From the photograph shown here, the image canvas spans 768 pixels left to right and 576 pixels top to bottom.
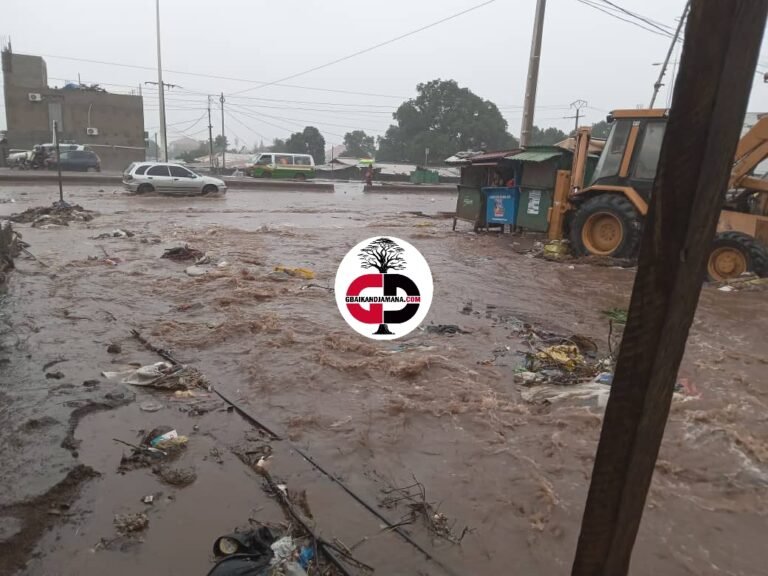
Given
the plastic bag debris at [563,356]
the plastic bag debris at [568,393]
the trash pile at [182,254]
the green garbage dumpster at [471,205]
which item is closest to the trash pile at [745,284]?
the plastic bag debris at [563,356]

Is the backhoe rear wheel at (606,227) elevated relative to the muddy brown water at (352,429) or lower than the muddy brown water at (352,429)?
elevated

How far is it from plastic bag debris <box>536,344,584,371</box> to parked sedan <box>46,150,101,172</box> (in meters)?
31.0

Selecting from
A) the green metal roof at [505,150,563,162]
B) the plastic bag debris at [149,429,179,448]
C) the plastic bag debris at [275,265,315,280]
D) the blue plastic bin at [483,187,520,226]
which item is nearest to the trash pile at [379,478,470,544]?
the plastic bag debris at [149,429,179,448]

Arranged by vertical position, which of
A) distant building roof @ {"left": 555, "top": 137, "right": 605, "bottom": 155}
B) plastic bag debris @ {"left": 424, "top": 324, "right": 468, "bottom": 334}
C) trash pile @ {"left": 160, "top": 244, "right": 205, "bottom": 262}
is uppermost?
distant building roof @ {"left": 555, "top": 137, "right": 605, "bottom": 155}

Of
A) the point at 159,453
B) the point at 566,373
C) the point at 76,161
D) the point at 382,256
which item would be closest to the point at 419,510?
the point at 159,453

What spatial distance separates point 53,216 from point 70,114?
32939 millimetres

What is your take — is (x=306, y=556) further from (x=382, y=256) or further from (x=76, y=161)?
(x=76, y=161)

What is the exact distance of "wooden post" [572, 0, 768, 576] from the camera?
117cm

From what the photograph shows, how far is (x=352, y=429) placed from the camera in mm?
3863

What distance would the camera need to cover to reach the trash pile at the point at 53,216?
13234 mm

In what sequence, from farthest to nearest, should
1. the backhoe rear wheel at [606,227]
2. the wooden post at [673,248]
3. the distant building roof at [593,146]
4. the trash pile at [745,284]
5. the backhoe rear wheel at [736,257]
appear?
the distant building roof at [593,146] → the backhoe rear wheel at [606,227] → the backhoe rear wheel at [736,257] → the trash pile at [745,284] → the wooden post at [673,248]

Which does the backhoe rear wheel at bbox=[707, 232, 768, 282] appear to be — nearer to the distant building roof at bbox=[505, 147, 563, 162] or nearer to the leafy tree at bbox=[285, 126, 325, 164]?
the distant building roof at bbox=[505, 147, 563, 162]

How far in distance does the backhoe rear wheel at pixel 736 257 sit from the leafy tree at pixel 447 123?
5161 cm

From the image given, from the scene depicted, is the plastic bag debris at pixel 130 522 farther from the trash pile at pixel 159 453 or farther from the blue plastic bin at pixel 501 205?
the blue plastic bin at pixel 501 205
